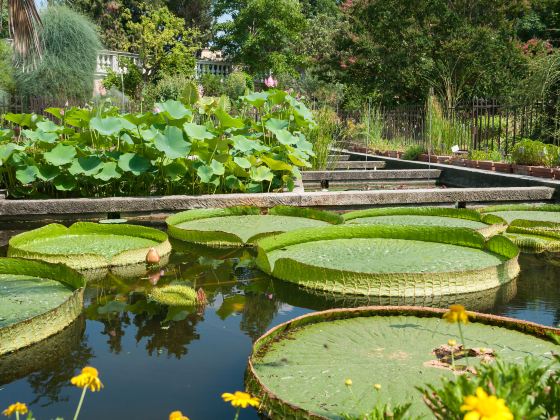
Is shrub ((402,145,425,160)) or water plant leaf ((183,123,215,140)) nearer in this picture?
water plant leaf ((183,123,215,140))

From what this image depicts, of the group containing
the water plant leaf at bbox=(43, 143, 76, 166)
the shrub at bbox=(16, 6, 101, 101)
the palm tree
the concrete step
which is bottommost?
the concrete step

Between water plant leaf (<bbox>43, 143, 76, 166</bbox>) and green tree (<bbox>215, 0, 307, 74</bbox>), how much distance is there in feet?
88.2

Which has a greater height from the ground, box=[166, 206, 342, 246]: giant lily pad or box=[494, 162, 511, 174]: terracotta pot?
box=[494, 162, 511, 174]: terracotta pot

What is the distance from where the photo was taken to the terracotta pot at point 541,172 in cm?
659

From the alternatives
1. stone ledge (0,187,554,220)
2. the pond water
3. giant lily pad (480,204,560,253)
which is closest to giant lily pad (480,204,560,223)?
giant lily pad (480,204,560,253)

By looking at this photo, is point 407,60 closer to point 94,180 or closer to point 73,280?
point 94,180

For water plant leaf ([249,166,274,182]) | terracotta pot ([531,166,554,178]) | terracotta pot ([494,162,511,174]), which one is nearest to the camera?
water plant leaf ([249,166,274,182])

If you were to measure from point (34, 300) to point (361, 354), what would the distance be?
141 centimetres

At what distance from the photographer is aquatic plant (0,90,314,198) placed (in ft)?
16.1

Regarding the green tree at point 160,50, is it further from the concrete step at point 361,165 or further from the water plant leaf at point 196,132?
the water plant leaf at point 196,132

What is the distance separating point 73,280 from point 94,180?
2.61 metres

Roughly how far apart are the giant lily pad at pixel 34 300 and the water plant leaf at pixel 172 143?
76.2 inches

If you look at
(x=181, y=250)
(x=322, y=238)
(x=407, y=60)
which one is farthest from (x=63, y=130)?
(x=407, y=60)

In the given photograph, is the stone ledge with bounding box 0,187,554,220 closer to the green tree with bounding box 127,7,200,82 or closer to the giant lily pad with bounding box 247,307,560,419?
the giant lily pad with bounding box 247,307,560,419
